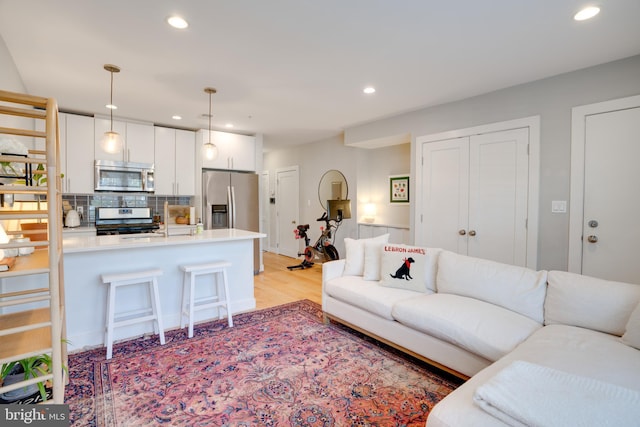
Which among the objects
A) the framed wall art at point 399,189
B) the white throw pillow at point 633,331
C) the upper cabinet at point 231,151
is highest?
the upper cabinet at point 231,151

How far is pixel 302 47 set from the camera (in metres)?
2.50

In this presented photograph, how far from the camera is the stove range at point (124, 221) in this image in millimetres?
4387

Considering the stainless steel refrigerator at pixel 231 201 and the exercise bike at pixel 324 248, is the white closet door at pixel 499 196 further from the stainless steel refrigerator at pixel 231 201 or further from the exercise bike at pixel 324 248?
the stainless steel refrigerator at pixel 231 201

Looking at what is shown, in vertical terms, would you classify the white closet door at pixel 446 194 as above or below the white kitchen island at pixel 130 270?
above

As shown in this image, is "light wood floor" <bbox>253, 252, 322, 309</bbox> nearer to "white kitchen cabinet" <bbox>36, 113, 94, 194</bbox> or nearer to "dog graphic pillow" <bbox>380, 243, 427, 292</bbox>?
"dog graphic pillow" <bbox>380, 243, 427, 292</bbox>

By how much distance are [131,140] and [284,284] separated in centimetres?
309

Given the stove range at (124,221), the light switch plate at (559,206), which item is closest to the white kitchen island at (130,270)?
the stove range at (124,221)

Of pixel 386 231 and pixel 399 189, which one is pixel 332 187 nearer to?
pixel 399 189

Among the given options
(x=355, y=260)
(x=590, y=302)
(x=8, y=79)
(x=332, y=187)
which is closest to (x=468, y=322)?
(x=590, y=302)

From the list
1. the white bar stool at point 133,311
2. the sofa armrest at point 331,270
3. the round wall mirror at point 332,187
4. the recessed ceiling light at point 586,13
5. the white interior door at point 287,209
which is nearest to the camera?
the recessed ceiling light at point 586,13

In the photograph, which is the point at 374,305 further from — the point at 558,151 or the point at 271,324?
the point at 558,151

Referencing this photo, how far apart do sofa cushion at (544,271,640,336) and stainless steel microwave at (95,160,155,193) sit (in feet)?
16.3

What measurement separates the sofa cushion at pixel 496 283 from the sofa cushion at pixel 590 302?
73mm

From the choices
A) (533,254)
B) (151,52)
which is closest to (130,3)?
(151,52)
